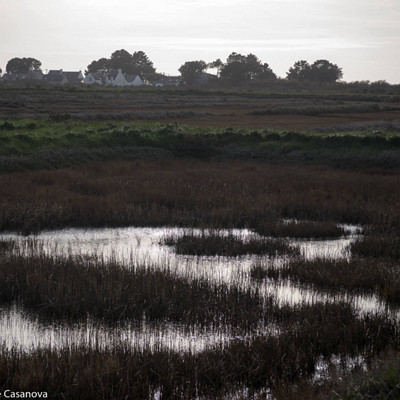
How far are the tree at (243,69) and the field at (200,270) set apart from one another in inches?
3432

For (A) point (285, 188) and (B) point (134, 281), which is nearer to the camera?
(B) point (134, 281)

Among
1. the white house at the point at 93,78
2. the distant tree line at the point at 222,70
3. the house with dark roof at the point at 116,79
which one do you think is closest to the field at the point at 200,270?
the distant tree line at the point at 222,70

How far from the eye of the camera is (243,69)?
113688mm

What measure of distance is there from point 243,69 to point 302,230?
10178 cm

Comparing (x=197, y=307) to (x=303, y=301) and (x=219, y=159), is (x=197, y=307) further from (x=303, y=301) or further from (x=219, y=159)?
(x=219, y=159)

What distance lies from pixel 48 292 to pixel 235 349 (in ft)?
12.1

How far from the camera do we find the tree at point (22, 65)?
481 feet

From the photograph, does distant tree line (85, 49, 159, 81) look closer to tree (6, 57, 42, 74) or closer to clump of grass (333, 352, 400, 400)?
tree (6, 57, 42, 74)

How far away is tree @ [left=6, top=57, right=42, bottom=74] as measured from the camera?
146500 millimetres

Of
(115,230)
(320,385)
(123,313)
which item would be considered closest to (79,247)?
(115,230)

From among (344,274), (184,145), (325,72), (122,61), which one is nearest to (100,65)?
(122,61)

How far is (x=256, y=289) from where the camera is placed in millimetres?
10203

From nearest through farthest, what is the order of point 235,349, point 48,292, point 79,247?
point 235,349 < point 48,292 < point 79,247

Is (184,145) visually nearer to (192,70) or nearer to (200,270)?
(200,270)
